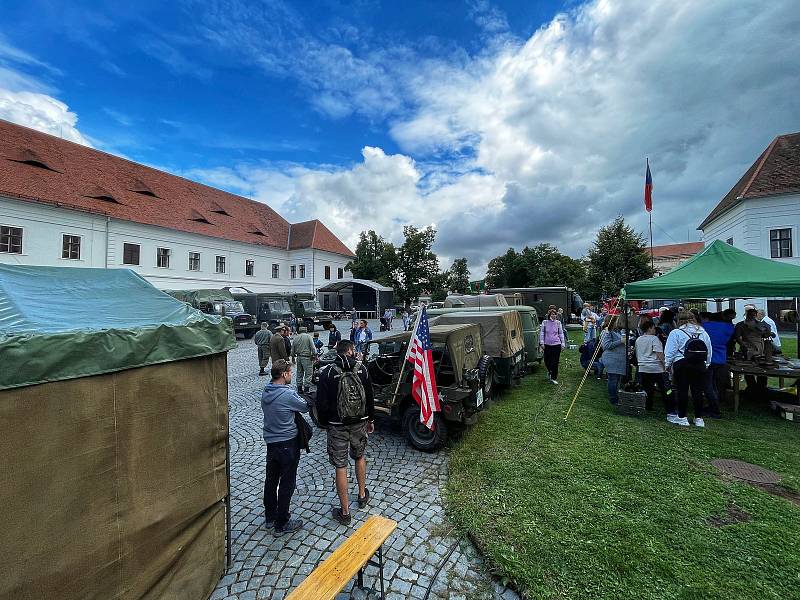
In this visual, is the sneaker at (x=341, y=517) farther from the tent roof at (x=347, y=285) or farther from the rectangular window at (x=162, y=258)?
the rectangular window at (x=162, y=258)

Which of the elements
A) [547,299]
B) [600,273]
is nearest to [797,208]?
A: [600,273]

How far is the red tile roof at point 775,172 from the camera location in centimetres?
2344

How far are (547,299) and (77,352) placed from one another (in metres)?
26.0

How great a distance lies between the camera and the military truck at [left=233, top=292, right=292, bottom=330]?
2494cm

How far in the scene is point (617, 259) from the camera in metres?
28.4

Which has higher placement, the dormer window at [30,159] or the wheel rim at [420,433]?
the dormer window at [30,159]

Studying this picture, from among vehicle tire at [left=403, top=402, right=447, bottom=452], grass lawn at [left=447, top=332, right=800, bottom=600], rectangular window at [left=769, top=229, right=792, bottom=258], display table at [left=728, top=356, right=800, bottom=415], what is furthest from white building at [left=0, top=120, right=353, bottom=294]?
rectangular window at [left=769, top=229, right=792, bottom=258]

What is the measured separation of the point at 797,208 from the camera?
907 inches

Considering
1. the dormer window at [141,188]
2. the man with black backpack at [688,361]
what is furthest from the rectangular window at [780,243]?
the dormer window at [141,188]

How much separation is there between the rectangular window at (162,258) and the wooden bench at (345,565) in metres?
35.7

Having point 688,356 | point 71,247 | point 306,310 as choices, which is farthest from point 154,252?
point 688,356

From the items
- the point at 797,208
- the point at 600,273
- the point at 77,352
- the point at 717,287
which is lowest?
the point at 77,352

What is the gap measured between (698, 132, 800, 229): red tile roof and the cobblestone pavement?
3071cm

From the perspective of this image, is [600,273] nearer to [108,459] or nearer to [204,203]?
[108,459]
